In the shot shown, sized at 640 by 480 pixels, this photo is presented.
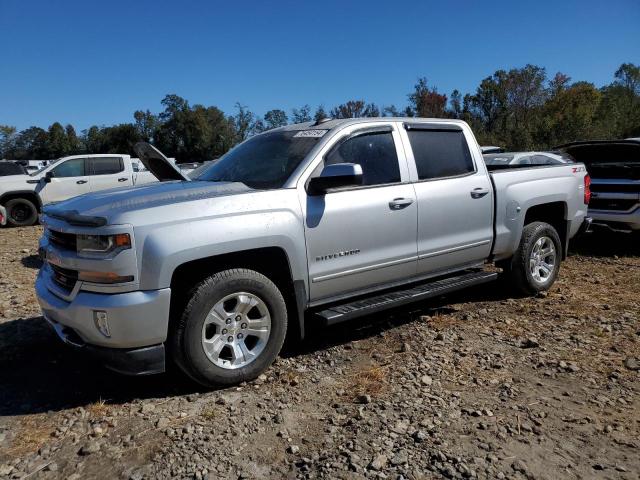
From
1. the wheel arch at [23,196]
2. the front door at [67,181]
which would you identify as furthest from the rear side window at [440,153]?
the wheel arch at [23,196]

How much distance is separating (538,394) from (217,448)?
6.94ft

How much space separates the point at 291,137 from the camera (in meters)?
4.45

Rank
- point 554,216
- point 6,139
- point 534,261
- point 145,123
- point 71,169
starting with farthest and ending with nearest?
point 6,139 < point 145,123 < point 71,169 < point 554,216 < point 534,261

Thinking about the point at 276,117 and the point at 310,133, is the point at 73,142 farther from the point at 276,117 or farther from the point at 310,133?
the point at 310,133

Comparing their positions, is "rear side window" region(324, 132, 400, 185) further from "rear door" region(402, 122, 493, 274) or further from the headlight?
the headlight

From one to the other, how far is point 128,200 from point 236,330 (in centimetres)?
113

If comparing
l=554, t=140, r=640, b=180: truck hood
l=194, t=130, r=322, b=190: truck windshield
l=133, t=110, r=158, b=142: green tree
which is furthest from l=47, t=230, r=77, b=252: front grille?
l=133, t=110, r=158, b=142: green tree

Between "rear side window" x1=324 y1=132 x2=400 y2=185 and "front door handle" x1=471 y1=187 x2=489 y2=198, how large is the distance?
3.02ft

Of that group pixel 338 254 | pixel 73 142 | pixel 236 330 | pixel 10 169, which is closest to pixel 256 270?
pixel 236 330

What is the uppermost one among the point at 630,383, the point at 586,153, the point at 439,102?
the point at 439,102

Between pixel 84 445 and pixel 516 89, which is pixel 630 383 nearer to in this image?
pixel 84 445

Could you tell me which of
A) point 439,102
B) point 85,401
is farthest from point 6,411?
point 439,102

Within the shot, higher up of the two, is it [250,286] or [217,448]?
[250,286]

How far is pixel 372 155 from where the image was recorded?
435 centimetres
